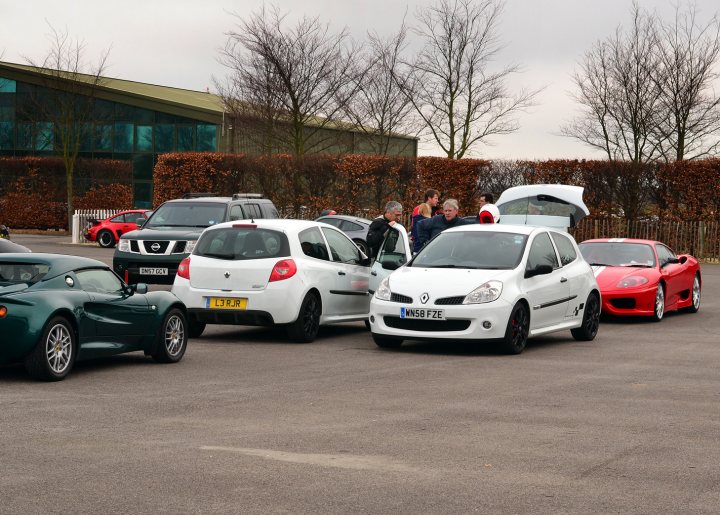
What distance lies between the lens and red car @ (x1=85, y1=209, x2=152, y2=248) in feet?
149

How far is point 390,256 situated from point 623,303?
4.76 metres

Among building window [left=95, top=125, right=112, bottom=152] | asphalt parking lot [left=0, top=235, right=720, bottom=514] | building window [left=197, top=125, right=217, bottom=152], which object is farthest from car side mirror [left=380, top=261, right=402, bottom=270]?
building window [left=95, top=125, right=112, bottom=152]

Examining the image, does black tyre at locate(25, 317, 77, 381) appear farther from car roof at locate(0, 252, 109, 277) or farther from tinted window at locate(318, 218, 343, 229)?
tinted window at locate(318, 218, 343, 229)

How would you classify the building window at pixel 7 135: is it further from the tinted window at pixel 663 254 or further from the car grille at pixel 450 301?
the car grille at pixel 450 301

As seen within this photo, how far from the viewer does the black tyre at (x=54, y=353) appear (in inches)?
442

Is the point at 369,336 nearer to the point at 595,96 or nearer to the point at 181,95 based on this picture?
the point at 595,96

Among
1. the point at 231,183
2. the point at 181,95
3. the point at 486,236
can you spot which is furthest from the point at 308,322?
the point at 181,95

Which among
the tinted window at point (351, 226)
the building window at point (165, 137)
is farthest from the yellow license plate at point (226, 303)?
the building window at point (165, 137)

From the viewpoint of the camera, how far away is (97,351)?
12.4 m

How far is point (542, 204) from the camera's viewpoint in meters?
27.0

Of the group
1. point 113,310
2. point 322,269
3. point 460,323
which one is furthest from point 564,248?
point 113,310

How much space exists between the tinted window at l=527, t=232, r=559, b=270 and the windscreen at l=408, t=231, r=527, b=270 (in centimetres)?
16

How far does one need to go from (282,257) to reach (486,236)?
266cm

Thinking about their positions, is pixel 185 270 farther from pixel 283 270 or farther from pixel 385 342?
pixel 385 342
